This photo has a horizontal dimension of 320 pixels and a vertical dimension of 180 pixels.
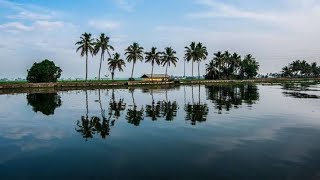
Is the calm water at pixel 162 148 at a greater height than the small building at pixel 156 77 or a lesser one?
lesser

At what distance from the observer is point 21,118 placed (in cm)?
3166

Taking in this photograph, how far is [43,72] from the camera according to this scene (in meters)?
96.4

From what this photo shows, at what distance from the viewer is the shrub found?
96.8 metres

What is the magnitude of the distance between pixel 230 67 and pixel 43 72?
8547 cm

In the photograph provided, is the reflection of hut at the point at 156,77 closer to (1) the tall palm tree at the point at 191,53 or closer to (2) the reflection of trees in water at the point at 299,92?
(1) the tall palm tree at the point at 191,53

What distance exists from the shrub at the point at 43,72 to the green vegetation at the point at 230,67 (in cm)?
6810

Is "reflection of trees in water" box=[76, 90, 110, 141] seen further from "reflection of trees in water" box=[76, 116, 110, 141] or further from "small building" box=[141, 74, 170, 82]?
"small building" box=[141, 74, 170, 82]

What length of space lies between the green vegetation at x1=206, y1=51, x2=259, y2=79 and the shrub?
6810cm

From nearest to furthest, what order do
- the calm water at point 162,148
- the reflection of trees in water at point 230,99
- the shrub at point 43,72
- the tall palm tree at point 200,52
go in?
1. the calm water at point 162,148
2. the reflection of trees in water at point 230,99
3. the shrub at point 43,72
4. the tall palm tree at point 200,52

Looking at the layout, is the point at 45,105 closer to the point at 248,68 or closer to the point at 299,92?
the point at 299,92

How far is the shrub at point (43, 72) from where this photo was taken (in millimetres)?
96750

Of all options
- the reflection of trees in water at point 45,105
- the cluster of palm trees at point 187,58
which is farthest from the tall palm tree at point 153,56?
the reflection of trees in water at point 45,105

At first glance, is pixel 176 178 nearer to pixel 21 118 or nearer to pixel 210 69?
pixel 21 118

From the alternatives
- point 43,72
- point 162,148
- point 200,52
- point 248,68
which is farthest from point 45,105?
point 248,68
